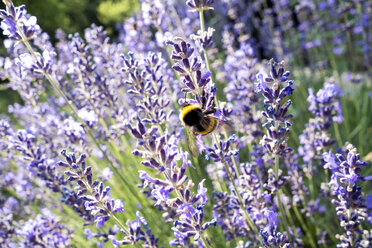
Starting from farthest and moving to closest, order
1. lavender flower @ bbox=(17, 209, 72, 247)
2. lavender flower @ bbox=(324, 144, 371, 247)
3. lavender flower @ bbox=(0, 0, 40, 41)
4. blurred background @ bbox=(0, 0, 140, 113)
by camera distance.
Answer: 1. blurred background @ bbox=(0, 0, 140, 113)
2. lavender flower @ bbox=(17, 209, 72, 247)
3. lavender flower @ bbox=(0, 0, 40, 41)
4. lavender flower @ bbox=(324, 144, 371, 247)

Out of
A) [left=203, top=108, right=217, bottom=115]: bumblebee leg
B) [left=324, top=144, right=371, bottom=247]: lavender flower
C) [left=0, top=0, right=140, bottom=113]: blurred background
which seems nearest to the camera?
[left=324, top=144, right=371, bottom=247]: lavender flower

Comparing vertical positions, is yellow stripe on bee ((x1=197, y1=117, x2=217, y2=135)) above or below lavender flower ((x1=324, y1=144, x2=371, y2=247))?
above

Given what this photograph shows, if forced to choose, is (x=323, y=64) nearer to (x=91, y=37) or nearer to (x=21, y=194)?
(x=91, y=37)

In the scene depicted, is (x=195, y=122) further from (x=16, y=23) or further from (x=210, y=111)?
Answer: (x=16, y=23)

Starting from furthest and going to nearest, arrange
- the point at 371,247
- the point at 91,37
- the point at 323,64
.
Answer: the point at 323,64
the point at 91,37
the point at 371,247

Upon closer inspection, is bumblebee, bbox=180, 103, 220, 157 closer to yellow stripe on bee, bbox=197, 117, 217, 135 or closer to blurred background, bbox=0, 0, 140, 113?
yellow stripe on bee, bbox=197, 117, 217, 135

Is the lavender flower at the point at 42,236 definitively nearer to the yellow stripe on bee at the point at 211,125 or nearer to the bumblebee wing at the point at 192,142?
the bumblebee wing at the point at 192,142

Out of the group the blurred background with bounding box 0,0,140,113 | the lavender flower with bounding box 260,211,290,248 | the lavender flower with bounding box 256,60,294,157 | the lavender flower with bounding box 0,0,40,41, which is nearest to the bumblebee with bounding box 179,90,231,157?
the lavender flower with bounding box 256,60,294,157

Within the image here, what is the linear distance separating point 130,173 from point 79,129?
1056 millimetres

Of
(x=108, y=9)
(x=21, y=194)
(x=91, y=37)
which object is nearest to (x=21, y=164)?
(x=21, y=194)

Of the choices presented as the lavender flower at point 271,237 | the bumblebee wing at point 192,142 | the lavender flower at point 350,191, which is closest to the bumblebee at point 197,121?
the bumblebee wing at point 192,142

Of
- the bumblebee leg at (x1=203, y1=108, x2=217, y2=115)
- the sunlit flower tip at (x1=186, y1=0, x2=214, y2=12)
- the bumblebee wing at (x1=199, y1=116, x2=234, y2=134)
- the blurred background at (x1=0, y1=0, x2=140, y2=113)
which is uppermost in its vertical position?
the blurred background at (x1=0, y1=0, x2=140, y2=113)

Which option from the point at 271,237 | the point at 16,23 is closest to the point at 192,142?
the point at 271,237

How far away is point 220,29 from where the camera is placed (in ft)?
21.5
